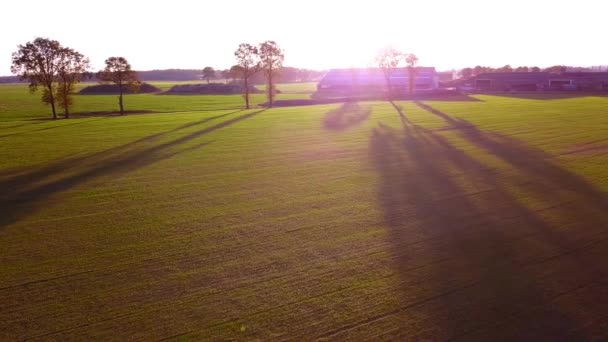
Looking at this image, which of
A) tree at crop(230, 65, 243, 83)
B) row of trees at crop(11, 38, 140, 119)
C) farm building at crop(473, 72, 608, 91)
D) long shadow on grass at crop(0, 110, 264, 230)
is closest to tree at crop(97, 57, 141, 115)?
row of trees at crop(11, 38, 140, 119)

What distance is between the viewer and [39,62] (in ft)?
130

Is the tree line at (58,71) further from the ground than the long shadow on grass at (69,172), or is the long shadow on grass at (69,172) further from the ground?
the tree line at (58,71)

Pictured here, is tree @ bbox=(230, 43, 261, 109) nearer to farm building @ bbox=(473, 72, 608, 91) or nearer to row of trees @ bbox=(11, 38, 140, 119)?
Result: row of trees @ bbox=(11, 38, 140, 119)

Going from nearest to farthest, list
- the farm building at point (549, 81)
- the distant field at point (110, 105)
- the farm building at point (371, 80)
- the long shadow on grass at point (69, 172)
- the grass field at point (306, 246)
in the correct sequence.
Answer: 1. the grass field at point (306, 246)
2. the long shadow on grass at point (69, 172)
3. the distant field at point (110, 105)
4. the farm building at point (549, 81)
5. the farm building at point (371, 80)

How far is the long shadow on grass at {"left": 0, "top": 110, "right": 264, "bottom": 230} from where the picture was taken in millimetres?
11281

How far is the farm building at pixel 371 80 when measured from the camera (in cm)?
8619

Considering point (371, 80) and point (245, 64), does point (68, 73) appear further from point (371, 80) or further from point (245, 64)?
point (371, 80)

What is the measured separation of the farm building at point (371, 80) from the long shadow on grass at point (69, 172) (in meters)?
68.0

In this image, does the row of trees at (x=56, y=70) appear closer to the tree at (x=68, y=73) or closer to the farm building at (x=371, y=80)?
the tree at (x=68, y=73)

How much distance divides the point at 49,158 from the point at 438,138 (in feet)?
56.7

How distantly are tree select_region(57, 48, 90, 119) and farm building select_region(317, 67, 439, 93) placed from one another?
53.9 metres

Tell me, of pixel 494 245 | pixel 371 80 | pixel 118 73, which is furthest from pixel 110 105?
pixel 494 245

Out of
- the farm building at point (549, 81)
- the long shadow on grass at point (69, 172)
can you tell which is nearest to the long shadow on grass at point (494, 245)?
the long shadow on grass at point (69, 172)

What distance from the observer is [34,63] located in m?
39.4
